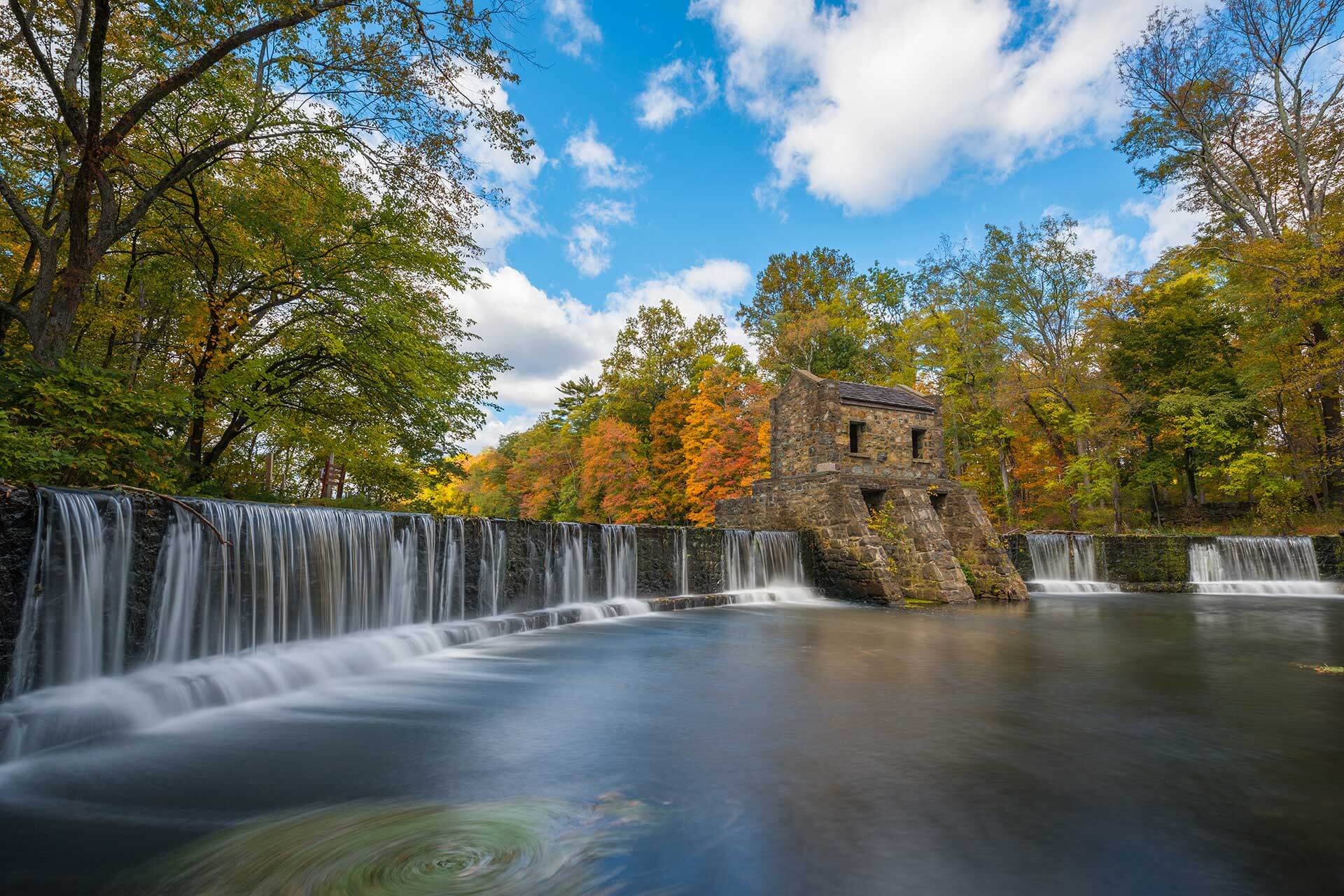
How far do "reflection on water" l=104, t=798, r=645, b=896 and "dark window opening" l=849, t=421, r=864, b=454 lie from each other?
50.2ft

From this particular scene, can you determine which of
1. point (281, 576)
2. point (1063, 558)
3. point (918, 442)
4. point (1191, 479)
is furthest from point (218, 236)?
point (1191, 479)

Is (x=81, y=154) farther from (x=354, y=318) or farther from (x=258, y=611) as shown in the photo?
(x=258, y=611)

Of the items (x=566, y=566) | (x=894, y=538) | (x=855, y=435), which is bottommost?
(x=566, y=566)

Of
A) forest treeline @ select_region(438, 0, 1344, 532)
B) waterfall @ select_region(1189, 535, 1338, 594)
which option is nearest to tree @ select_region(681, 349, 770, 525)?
forest treeline @ select_region(438, 0, 1344, 532)

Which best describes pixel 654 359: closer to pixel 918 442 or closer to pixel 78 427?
pixel 918 442

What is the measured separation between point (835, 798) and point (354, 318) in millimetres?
9564

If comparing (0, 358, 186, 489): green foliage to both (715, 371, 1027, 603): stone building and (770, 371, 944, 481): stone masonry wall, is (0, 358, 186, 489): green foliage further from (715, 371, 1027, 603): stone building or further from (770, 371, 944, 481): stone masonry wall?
(770, 371, 944, 481): stone masonry wall

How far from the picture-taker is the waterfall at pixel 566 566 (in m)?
10.7

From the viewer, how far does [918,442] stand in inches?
731

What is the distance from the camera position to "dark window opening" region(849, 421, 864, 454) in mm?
17344

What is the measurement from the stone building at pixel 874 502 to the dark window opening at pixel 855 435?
3 cm

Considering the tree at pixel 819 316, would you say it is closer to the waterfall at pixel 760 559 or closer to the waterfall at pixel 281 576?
the waterfall at pixel 760 559

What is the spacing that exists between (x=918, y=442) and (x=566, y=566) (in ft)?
40.3

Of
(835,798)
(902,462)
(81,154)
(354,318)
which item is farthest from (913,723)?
(902,462)
